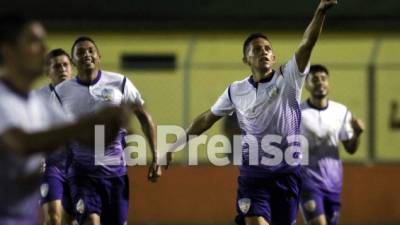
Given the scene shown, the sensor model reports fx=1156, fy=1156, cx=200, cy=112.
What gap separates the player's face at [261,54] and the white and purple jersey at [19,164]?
158 inches

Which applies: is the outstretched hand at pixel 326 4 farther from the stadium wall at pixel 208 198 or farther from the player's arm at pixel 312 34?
the stadium wall at pixel 208 198

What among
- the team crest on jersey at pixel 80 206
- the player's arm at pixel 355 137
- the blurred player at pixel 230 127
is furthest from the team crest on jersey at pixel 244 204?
the blurred player at pixel 230 127

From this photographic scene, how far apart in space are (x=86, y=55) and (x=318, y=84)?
3.21m

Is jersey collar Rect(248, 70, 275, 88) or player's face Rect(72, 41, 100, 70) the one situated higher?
player's face Rect(72, 41, 100, 70)

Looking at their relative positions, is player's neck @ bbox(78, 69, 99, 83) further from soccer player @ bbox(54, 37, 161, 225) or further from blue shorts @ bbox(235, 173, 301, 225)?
blue shorts @ bbox(235, 173, 301, 225)

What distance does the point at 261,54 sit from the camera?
9.55m

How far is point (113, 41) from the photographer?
2331 cm

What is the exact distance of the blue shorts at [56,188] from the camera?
11.2 m

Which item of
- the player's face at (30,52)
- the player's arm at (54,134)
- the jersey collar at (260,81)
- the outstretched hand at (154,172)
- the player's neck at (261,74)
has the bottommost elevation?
the outstretched hand at (154,172)

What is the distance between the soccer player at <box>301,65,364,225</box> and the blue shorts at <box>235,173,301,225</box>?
271cm

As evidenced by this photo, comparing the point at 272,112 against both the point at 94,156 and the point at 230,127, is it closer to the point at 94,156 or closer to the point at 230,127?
the point at 94,156

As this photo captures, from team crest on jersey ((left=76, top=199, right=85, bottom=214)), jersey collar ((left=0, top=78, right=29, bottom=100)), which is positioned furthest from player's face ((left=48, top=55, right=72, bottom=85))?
jersey collar ((left=0, top=78, right=29, bottom=100))

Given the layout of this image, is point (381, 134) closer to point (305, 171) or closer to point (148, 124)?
point (305, 171)

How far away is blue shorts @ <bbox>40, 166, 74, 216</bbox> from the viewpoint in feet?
36.8
